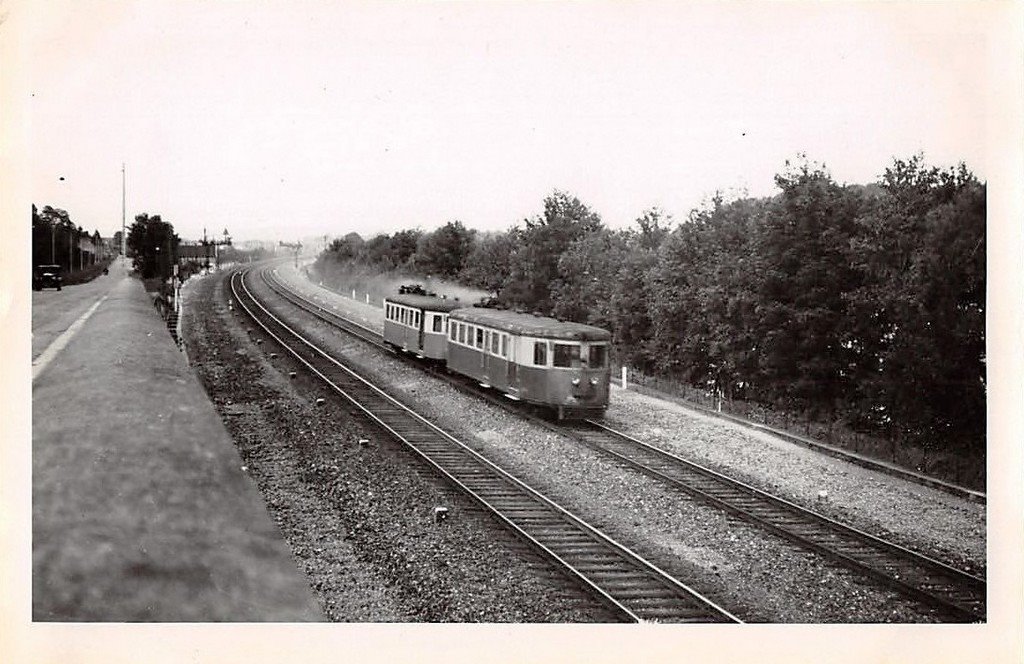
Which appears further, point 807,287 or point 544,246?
point 544,246

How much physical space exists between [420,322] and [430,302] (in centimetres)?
38

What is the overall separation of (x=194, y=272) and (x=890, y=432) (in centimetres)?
784

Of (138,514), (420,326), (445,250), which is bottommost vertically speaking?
(138,514)

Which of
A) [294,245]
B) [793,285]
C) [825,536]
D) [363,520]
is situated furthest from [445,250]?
[825,536]

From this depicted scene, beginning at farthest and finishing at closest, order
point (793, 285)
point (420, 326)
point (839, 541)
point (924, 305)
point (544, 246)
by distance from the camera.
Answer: point (420, 326) < point (544, 246) < point (793, 285) < point (924, 305) < point (839, 541)

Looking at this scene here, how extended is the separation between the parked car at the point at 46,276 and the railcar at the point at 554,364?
5.18m

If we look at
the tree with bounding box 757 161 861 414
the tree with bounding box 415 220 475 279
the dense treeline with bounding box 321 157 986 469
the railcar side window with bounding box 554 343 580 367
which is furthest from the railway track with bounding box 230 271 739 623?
the tree with bounding box 757 161 861 414

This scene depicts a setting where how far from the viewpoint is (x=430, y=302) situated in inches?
526

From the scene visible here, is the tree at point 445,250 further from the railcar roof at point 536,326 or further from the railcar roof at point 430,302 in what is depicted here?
the railcar roof at point 536,326

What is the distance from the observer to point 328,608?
5.61m

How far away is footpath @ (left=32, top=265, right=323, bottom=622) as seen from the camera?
18.7 feet

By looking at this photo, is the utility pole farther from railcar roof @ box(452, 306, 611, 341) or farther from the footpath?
railcar roof @ box(452, 306, 611, 341)

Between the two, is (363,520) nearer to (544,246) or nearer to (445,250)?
(544,246)

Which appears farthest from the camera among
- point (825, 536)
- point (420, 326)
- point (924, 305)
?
point (420, 326)
